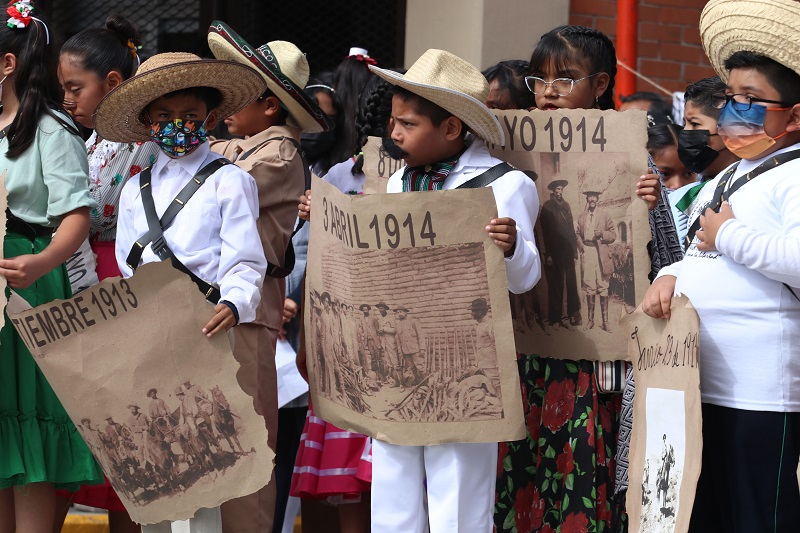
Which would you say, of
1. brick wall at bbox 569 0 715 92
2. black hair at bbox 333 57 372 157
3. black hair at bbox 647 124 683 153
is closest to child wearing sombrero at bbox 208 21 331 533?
black hair at bbox 333 57 372 157

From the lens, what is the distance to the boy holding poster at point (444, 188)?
148 inches

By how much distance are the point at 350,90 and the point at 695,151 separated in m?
1.90

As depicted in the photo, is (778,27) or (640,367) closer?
(778,27)

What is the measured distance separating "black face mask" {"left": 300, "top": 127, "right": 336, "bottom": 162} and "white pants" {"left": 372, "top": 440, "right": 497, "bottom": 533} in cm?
204

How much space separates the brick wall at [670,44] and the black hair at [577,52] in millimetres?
3551

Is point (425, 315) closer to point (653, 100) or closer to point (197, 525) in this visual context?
point (197, 525)

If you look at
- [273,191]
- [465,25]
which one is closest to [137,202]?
[273,191]

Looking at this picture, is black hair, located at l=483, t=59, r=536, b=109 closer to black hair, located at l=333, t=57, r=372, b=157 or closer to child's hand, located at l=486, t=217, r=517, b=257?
black hair, located at l=333, t=57, r=372, b=157

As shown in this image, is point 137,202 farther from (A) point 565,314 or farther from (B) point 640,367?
(B) point 640,367

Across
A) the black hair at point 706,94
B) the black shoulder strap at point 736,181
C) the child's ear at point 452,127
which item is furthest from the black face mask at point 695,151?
the child's ear at point 452,127

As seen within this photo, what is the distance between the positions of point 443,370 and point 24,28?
194cm

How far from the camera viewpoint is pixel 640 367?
12.0 feet

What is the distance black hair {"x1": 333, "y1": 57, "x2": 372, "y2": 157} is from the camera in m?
5.55

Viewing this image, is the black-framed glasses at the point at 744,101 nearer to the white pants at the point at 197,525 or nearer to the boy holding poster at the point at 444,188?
the boy holding poster at the point at 444,188
